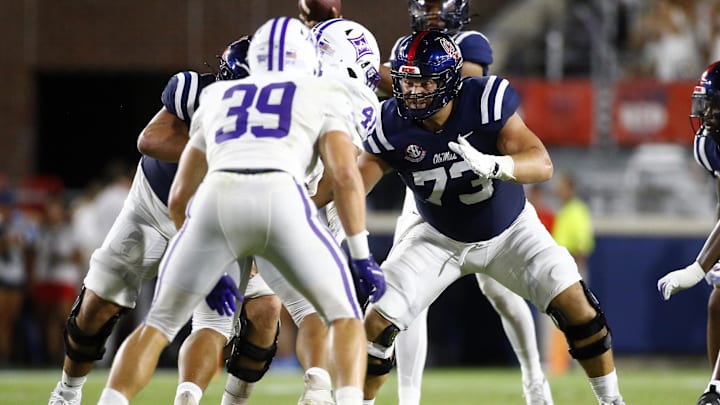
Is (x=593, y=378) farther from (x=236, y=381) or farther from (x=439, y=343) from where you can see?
(x=439, y=343)

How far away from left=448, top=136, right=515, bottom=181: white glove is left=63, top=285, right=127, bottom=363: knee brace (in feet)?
5.55

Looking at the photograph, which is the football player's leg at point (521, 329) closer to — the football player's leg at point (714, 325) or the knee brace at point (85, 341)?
the football player's leg at point (714, 325)

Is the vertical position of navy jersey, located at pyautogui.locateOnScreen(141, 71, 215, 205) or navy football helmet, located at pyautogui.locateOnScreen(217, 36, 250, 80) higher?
navy football helmet, located at pyautogui.locateOnScreen(217, 36, 250, 80)

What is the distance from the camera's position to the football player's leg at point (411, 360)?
18.0 feet

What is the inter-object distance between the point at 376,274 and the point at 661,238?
7355mm

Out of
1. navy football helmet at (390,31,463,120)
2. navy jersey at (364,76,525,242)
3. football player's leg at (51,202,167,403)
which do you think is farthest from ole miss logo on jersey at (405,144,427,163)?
football player's leg at (51,202,167,403)

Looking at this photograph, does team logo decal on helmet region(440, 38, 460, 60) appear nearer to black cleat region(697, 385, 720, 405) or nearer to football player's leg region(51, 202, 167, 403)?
football player's leg region(51, 202, 167, 403)

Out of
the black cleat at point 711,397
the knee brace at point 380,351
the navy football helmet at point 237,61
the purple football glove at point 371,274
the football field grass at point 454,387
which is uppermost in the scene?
the navy football helmet at point 237,61

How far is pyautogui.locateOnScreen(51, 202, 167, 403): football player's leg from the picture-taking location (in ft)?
17.2

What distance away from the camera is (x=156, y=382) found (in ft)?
29.1

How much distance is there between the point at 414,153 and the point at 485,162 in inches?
19.6

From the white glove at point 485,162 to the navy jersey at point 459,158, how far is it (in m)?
0.31

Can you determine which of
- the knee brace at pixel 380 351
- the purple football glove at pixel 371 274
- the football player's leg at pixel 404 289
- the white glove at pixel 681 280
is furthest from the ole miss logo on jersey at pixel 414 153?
the white glove at pixel 681 280

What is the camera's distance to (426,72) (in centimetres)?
492
